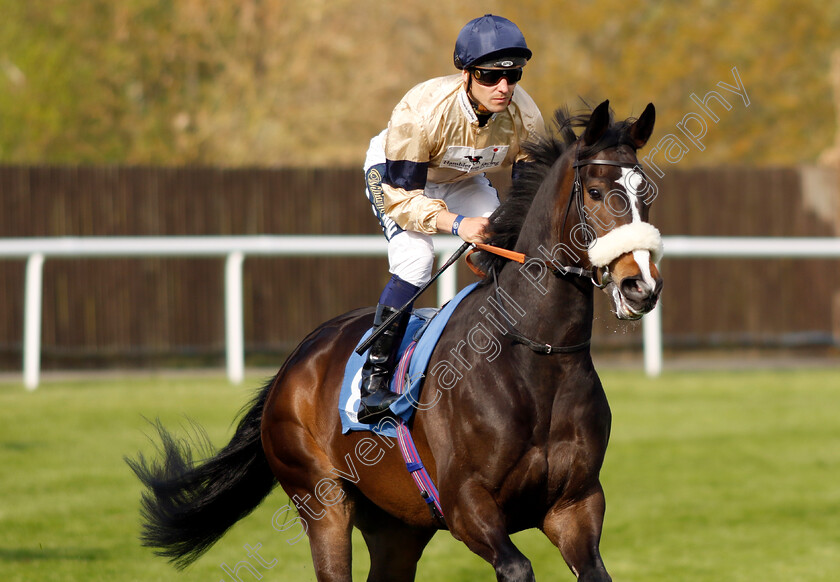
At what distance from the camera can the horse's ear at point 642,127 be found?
11.0ft

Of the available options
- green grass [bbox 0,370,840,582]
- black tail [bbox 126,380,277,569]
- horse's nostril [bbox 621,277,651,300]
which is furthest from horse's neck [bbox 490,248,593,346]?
green grass [bbox 0,370,840,582]

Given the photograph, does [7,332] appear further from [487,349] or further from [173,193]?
[487,349]

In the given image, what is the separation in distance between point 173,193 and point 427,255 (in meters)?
9.21

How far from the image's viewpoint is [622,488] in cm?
700

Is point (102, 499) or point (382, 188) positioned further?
point (102, 499)

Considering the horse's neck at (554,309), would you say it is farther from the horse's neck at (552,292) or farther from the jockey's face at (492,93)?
the jockey's face at (492,93)

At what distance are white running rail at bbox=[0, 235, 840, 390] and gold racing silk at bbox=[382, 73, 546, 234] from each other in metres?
6.11

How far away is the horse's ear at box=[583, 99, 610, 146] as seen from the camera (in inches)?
129

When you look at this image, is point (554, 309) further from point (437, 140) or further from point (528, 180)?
point (437, 140)

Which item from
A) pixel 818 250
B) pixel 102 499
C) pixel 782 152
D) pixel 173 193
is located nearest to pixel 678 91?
pixel 782 152

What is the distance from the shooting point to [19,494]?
6590 mm

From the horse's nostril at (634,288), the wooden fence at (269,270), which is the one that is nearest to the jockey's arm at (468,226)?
the horse's nostril at (634,288)

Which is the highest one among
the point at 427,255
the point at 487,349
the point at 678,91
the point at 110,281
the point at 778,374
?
the point at 678,91

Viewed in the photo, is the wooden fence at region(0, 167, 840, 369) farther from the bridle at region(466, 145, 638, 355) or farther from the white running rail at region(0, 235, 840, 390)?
the bridle at region(466, 145, 638, 355)
